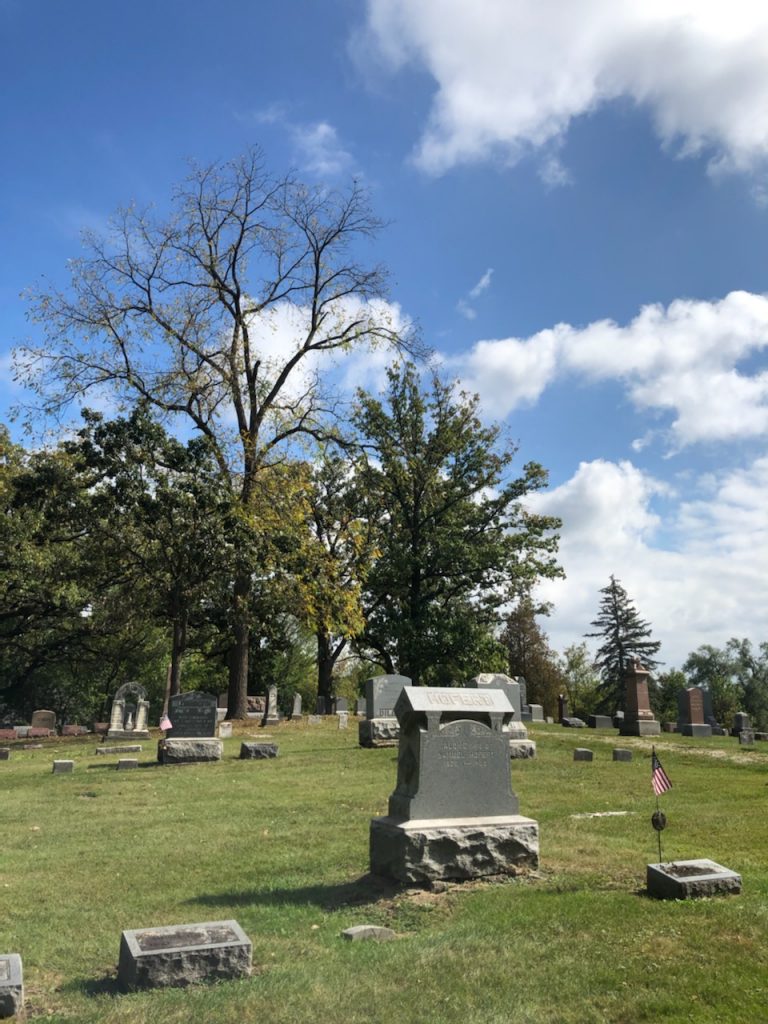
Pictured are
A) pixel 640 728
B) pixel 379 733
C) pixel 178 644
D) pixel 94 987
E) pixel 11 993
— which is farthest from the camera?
pixel 640 728

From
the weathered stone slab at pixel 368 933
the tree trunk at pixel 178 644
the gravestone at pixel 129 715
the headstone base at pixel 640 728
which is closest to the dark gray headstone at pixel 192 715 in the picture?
the tree trunk at pixel 178 644

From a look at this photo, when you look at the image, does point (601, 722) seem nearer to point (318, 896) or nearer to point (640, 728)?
point (640, 728)

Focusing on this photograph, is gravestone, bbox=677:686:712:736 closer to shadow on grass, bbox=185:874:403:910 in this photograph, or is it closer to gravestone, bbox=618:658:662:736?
gravestone, bbox=618:658:662:736

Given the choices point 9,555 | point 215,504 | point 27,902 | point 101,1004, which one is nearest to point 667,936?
point 101,1004

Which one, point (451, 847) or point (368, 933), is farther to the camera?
point (451, 847)

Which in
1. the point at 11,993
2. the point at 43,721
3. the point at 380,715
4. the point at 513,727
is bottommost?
the point at 43,721

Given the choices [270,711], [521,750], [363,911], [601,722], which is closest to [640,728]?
[601,722]

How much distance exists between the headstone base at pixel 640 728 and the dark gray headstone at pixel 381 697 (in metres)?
9.42

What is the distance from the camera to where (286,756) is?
17484 mm

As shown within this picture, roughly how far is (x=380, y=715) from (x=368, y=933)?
14.2 metres

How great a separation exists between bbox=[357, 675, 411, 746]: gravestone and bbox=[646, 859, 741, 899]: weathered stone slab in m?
12.4

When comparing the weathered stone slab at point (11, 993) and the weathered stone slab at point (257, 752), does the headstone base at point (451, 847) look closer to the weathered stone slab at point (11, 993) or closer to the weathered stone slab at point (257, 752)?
the weathered stone slab at point (11, 993)

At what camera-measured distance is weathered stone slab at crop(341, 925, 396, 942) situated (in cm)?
561

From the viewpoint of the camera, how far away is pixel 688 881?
20.0 ft
